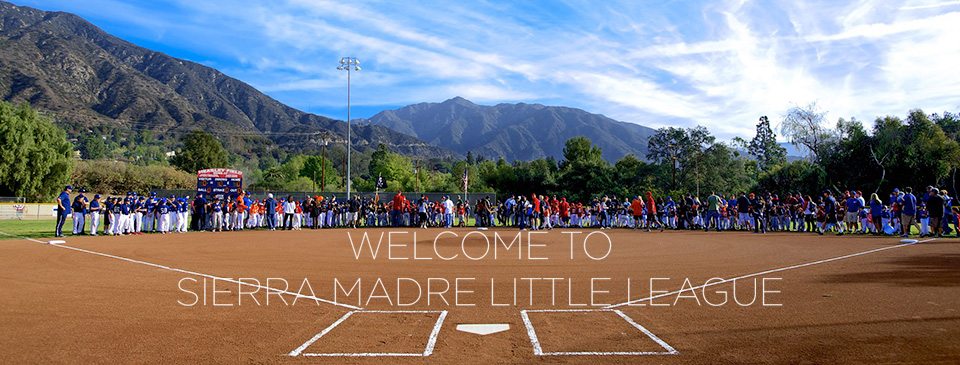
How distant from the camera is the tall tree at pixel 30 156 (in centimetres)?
4774

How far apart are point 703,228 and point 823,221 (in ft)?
18.2

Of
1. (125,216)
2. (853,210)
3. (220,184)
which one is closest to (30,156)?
(220,184)

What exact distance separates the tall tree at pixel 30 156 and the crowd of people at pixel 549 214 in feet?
106

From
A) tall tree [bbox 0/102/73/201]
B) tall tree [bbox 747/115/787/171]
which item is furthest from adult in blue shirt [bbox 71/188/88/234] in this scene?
tall tree [bbox 747/115/787/171]

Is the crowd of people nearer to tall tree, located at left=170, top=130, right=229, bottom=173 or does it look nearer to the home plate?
the home plate

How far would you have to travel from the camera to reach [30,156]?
162 ft

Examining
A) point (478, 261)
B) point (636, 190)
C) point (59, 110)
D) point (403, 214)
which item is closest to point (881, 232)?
point (478, 261)

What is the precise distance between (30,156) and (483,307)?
60.1 meters

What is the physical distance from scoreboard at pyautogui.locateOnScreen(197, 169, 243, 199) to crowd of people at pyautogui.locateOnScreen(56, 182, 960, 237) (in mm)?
6933

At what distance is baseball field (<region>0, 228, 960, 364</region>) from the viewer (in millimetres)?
5359

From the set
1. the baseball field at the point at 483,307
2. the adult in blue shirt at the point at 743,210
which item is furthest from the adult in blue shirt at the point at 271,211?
the adult in blue shirt at the point at 743,210

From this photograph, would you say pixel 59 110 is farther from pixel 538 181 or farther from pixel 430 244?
pixel 430 244

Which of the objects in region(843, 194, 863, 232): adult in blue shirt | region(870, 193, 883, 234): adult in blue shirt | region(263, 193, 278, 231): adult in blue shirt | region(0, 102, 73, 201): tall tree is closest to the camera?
region(870, 193, 883, 234): adult in blue shirt

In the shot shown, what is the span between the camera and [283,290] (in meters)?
8.74
